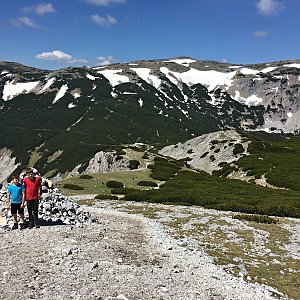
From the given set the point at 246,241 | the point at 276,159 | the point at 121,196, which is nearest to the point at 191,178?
the point at 121,196

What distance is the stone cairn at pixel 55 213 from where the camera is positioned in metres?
24.1

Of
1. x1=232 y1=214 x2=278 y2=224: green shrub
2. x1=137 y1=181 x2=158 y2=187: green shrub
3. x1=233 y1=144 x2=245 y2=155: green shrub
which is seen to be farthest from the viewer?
x1=233 y1=144 x2=245 y2=155: green shrub

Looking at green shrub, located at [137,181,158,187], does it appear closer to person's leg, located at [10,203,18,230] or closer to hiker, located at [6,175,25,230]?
hiker, located at [6,175,25,230]

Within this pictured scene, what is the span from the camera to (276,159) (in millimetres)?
83312

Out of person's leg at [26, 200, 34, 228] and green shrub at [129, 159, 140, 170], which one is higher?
person's leg at [26, 200, 34, 228]

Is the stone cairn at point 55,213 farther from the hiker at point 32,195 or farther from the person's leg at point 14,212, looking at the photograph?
the hiker at point 32,195

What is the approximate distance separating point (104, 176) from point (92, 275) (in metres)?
42.2

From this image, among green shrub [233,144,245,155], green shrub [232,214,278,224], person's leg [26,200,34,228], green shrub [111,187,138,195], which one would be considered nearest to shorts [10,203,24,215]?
person's leg [26,200,34,228]

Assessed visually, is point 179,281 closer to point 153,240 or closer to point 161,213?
point 153,240

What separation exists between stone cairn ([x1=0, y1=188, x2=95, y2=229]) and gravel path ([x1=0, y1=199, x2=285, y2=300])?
1.72m

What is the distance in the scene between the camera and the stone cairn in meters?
24.1

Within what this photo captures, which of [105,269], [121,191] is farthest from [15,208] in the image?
[121,191]

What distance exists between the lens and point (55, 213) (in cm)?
2556

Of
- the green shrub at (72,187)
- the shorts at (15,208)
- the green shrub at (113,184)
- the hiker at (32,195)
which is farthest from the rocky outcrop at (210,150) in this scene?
the shorts at (15,208)
